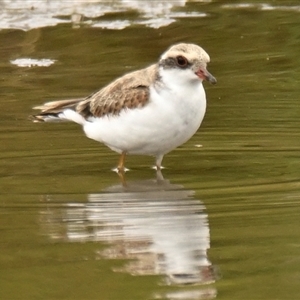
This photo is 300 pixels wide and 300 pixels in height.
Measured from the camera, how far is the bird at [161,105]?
26.8 ft

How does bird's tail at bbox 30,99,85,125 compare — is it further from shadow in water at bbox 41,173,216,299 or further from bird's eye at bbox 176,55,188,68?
bird's eye at bbox 176,55,188,68

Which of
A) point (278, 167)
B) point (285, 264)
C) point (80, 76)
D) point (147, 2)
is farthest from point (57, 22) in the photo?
point (285, 264)

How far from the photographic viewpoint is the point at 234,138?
931 centimetres

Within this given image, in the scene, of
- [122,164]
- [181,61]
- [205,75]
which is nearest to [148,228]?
[205,75]

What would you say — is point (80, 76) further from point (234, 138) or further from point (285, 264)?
point (285, 264)

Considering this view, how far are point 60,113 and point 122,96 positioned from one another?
86cm

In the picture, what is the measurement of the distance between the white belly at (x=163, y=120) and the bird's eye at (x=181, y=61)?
181 millimetres

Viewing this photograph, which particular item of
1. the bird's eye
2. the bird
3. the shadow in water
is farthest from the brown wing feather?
the shadow in water

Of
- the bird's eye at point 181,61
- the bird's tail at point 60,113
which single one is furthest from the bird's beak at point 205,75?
the bird's tail at point 60,113

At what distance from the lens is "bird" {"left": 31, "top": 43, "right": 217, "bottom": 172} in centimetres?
818

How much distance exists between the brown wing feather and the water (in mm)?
391

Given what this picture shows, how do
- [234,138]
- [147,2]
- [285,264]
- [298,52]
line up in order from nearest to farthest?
[285,264] → [234,138] → [298,52] → [147,2]

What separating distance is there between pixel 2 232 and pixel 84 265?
91cm

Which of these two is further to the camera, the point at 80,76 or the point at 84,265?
the point at 80,76
